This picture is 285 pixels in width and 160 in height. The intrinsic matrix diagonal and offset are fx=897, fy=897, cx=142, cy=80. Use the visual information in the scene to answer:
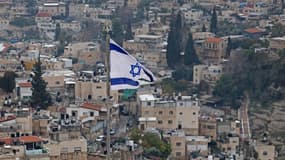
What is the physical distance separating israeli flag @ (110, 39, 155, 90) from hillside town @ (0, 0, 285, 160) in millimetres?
179

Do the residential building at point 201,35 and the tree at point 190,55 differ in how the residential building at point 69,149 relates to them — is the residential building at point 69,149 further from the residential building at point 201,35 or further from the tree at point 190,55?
the residential building at point 201,35

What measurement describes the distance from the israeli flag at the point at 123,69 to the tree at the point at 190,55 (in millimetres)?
31817

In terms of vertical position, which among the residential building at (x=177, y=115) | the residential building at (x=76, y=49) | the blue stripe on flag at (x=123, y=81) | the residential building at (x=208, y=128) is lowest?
the residential building at (x=76, y=49)

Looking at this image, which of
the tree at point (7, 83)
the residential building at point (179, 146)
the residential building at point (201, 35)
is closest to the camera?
the residential building at point (179, 146)

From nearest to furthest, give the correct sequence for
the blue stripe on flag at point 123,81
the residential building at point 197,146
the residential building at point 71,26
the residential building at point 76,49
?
the blue stripe on flag at point 123,81, the residential building at point 197,146, the residential building at point 76,49, the residential building at point 71,26

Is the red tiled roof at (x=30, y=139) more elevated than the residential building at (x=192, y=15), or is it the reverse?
the red tiled roof at (x=30, y=139)

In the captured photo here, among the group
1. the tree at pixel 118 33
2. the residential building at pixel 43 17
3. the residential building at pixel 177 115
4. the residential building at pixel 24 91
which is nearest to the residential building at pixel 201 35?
the tree at pixel 118 33

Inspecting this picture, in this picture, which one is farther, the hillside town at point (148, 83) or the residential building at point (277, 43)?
the residential building at point (277, 43)

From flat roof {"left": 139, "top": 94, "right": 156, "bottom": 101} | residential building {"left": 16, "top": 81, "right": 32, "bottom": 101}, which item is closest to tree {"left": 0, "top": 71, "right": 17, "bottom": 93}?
residential building {"left": 16, "top": 81, "right": 32, "bottom": 101}

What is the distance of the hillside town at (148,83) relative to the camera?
83.6 feet

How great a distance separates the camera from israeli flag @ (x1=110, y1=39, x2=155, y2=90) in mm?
12602

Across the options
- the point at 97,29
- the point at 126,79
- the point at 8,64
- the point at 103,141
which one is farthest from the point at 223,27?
the point at 126,79

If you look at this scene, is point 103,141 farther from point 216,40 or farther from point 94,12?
point 94,12

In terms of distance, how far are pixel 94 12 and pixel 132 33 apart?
35.4ft
